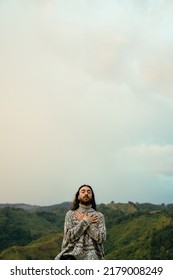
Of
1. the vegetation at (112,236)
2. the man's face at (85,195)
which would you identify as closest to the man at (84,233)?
the man's face at (85,195)

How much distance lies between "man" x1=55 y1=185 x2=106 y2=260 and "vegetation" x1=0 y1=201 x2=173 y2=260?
214 feet

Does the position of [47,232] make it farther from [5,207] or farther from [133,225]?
[133,225]

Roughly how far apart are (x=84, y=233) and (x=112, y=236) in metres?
78.7

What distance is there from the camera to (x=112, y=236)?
86.4 meters

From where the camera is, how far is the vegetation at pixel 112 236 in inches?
2997

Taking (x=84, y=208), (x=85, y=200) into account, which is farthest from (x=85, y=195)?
(x=84, y=208)

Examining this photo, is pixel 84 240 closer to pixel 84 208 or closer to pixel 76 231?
pixel 76 231

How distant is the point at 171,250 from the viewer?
7694cm

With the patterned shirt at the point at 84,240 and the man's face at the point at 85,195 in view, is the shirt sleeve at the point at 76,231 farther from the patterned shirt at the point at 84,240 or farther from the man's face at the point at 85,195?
the man's face at the point at 85,195

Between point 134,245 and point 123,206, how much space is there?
1805 inches

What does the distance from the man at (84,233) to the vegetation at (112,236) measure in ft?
214

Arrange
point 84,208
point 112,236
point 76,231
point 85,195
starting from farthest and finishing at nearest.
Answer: point 112,236
point 84,208
point 85,195
point 76,231

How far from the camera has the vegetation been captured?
76125 millimetres

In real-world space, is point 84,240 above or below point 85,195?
below
